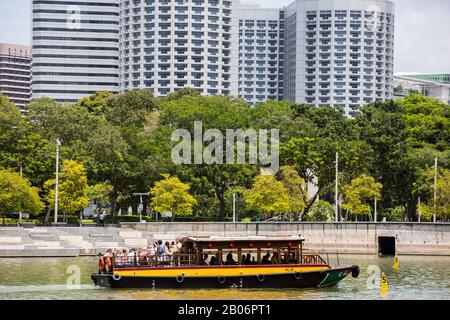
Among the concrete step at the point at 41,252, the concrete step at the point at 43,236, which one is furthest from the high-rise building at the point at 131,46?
the concrete step at the point at 41,252

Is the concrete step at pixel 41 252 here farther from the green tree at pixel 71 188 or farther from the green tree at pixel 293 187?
the green tree at pixel 293 187

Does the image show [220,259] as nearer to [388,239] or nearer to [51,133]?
[388,239]

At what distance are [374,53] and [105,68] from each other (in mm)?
51727

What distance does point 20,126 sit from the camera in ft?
284

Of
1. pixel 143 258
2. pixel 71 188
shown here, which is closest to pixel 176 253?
pixel 143 258

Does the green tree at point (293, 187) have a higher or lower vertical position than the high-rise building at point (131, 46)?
lower

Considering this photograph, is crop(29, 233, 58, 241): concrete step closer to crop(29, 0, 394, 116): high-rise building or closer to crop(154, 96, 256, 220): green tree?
crop(154, 96, 256, 220): green tree

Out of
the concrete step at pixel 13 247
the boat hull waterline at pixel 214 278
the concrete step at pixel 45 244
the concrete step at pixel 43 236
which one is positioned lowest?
the boat hull waterline at pixel 214 278

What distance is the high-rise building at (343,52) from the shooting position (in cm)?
18862

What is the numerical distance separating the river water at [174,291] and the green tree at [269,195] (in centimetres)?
2136

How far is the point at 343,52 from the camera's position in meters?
190

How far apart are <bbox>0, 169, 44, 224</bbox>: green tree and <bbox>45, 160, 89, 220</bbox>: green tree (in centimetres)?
243

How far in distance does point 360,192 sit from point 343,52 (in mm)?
107345
